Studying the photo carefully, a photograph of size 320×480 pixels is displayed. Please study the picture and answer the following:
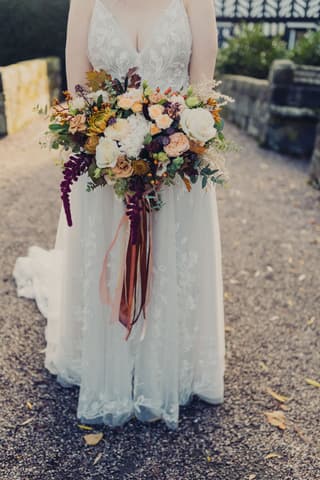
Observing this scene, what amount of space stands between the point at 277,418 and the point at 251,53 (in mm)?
8284

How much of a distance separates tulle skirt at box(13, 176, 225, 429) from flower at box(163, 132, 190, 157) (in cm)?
42

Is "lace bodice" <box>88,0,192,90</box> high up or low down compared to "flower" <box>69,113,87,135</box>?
up

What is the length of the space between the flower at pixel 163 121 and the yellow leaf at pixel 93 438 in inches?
64.3

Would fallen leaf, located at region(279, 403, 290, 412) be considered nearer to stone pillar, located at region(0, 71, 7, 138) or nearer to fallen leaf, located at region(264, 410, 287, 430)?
fallen leaf, located at region(264, 410, 287, 430)

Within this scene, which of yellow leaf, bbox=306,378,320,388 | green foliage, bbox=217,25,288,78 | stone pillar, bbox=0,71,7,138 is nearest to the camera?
yellow leaf, bbox=306,378,320,388

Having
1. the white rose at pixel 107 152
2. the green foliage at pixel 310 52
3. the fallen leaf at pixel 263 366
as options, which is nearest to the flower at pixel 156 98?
the white rose at pixel 107 152

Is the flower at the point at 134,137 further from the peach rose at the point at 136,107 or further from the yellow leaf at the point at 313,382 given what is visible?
the yellow leaf at the point at 313,382

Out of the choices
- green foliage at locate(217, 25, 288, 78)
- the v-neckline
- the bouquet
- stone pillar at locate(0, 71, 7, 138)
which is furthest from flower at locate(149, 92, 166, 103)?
green foliage at locate(217, 25, 288, 78)

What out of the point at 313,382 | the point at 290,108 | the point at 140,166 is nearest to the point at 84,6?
the point at 140,166

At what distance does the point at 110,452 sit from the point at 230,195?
4238 millimetres

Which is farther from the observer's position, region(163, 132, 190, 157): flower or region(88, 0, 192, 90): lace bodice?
region(88, 0, 192, 90): lace bodice

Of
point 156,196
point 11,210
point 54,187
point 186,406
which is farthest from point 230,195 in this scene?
point 156,196

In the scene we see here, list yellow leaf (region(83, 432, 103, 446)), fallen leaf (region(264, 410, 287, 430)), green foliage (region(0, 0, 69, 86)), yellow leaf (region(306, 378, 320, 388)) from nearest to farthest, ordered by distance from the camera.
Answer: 1. yellow leaf (region(83, 432, 103, 446))
2. fallen leaf (region(264, 410, 287, 430))
3. yellow leaf (region(306, 378, 320, 388))
4. green foliage (region(0, 0, 69, 86))

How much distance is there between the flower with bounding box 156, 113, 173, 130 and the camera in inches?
83.7
